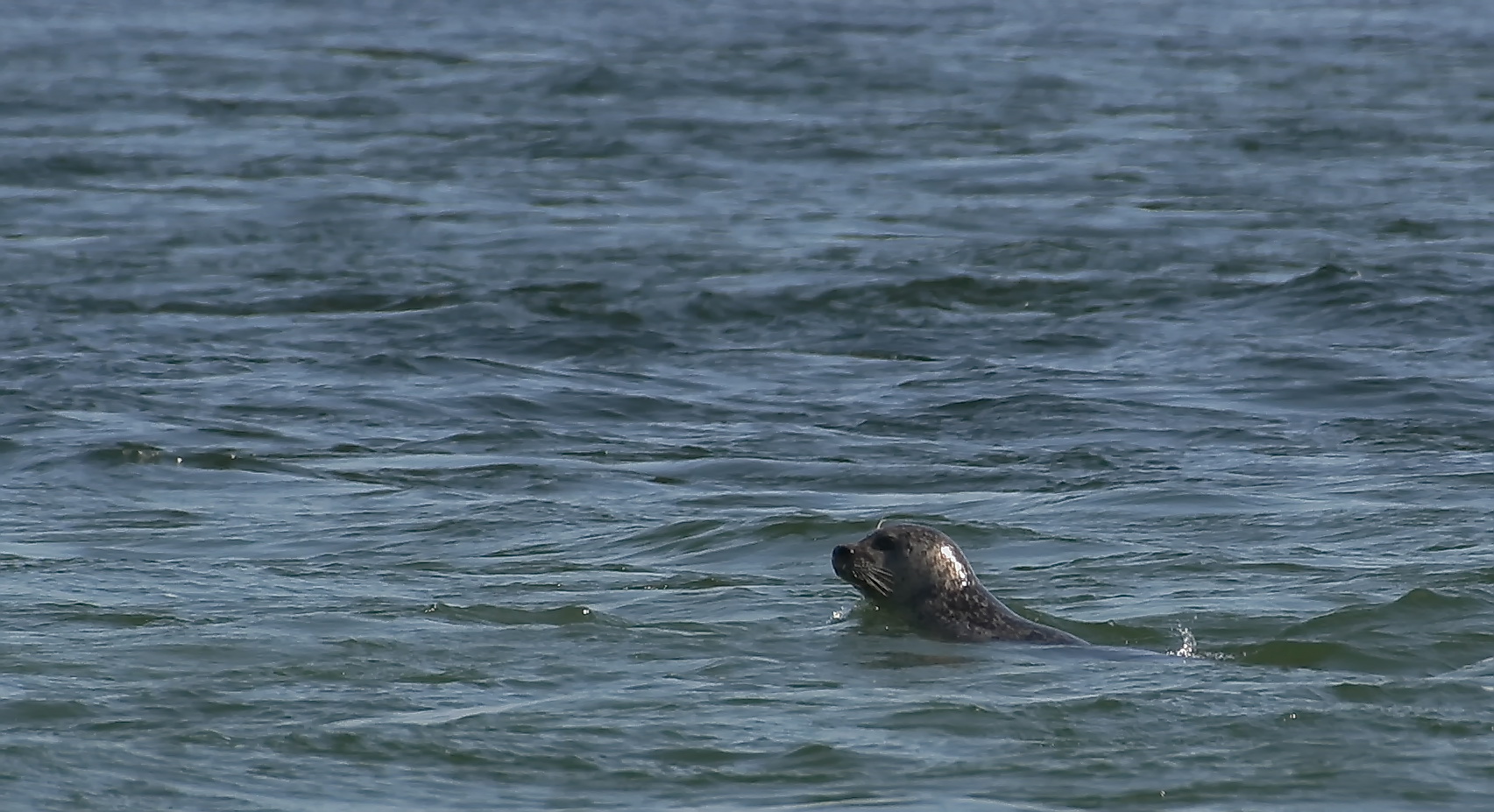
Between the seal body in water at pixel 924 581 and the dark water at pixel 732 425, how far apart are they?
0.52 feet

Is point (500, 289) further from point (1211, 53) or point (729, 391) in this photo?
point (1211, 53)

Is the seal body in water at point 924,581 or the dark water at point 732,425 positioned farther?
the seal body in water at point 924,581

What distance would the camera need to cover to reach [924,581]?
10.1 meters

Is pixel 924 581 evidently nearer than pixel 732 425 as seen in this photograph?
Yes

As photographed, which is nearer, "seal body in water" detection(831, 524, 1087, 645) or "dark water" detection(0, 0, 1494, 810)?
"dark water" detection(0, 0, 1494, 810)

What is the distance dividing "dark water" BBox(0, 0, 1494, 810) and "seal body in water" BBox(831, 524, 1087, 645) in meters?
0.16

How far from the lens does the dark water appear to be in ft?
26.9

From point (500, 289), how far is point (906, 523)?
8525 mm

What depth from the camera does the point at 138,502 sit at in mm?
12375

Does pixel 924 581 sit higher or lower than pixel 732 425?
higher

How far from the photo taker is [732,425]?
1438cm

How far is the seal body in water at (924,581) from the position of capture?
32.6 ft

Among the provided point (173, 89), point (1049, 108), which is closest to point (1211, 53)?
point (1049, 108)

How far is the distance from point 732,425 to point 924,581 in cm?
438
